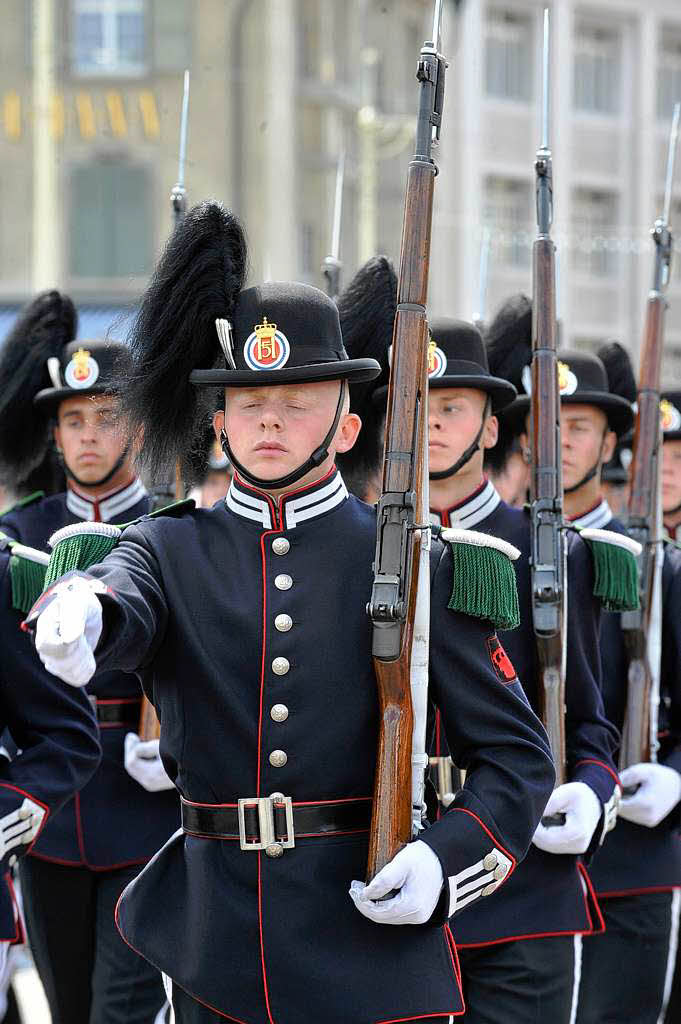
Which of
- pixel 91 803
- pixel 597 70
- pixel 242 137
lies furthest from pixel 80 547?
pixel 597 70

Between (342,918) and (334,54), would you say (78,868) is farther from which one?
(334,54)

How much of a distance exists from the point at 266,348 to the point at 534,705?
1559 mm

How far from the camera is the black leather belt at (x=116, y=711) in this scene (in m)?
5.52

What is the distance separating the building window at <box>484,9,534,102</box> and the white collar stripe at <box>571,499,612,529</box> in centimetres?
2319

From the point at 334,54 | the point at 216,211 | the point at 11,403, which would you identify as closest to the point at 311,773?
the point at 216,211

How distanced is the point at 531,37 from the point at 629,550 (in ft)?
80.9

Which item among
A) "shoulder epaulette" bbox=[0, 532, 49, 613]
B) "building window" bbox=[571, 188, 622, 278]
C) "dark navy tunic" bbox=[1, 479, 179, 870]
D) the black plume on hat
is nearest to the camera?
"shoulder epaulette" bbox=[0, 532, 49, 613]

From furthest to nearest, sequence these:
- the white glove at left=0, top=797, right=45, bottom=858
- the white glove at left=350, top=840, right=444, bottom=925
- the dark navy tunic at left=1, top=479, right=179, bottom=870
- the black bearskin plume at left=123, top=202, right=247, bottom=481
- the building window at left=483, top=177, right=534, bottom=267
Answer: the building window at left=483, top=177, right=534, bottom=267, the dark navy tunic at left=1, top=479, right=179, bottom=870, the white glove at left=0, top=797, right=45, bottom=858, the black bearskin plume at left=123, top=202, right=247, bottom=481, the white glove at left=350, top=840, right=444, bottom=925

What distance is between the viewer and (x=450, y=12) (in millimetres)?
25469

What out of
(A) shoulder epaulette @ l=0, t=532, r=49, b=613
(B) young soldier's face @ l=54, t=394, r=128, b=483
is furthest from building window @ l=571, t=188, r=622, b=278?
(A) shoulder epaulette @ l=0, t=532, r=49, b=613

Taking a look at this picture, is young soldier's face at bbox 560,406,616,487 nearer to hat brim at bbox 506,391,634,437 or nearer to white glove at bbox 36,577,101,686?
Answer: hat brim at bbox 506,391,634,437

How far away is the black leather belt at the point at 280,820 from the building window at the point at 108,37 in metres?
20.2

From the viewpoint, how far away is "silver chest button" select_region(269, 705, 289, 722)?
135 inches

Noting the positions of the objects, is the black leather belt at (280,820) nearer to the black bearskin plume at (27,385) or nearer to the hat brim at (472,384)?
the hat brim at (472,384)
